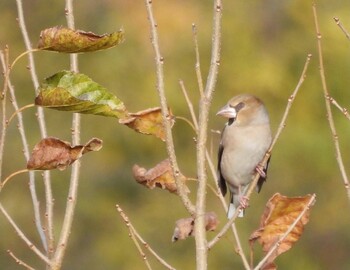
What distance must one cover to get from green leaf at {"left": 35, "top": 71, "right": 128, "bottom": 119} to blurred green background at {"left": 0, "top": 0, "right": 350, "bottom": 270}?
40.2ft

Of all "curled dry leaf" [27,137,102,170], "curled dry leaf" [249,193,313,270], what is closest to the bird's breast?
"curled dry leaf" [249,193,313,270]

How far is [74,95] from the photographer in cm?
330

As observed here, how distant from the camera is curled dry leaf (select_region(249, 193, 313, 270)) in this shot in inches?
159

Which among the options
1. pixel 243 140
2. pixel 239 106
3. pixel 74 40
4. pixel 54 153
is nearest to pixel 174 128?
pixel 239 106

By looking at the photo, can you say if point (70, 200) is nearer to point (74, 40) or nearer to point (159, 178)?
point (159, 178)

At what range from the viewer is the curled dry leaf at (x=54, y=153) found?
3391mm

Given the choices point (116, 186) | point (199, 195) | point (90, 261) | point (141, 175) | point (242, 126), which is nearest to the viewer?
point (199, 195)

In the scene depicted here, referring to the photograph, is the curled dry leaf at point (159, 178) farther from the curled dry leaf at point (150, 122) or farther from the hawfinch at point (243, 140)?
the hawfinch at point (243, 140)

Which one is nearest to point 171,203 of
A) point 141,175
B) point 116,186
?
point 116,186

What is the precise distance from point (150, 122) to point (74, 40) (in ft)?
1.97

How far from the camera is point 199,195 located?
3666 mm

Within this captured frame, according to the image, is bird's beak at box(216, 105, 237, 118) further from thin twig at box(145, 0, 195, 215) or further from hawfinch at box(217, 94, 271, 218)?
thin twig at box(145, 0, 195, 215)

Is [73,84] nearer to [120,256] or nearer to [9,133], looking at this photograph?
[9,133]

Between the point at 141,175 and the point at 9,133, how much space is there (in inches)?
468
